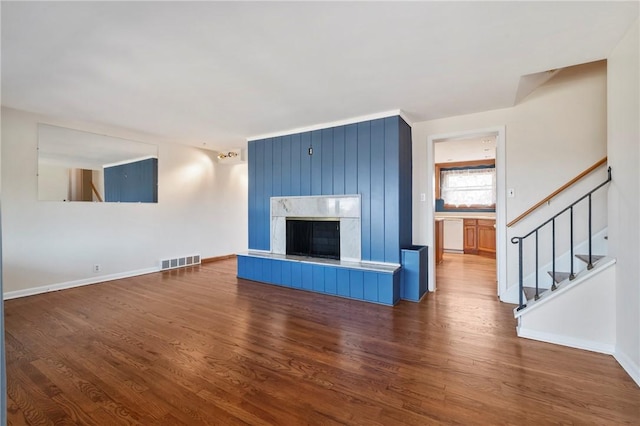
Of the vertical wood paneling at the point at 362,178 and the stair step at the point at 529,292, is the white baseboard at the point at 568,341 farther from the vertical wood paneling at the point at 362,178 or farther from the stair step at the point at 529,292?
the vertical wood paneling at the point at 362,178

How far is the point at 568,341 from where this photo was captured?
248 cm

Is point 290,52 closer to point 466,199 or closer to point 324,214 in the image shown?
point 324,214

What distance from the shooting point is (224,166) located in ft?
22.0

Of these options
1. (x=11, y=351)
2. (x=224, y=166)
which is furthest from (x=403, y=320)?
(x=224, y=166)

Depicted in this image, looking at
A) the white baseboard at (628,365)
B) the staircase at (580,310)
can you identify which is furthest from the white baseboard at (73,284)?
the white baseboard at (628,365)

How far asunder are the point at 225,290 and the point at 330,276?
1541 mm

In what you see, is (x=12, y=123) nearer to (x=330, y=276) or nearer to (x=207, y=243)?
(x=207, y=243)

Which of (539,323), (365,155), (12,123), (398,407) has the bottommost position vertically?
(398,407)

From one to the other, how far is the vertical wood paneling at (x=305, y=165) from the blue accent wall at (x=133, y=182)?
114 inches

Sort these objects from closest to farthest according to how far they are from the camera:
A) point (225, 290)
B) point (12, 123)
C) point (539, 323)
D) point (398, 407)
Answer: point (398, 407) → point (539, 323) → point (12, 123) → point (225, 290)

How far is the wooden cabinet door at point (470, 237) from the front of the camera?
720 centimetres

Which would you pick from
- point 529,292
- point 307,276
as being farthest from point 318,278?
point 529,292

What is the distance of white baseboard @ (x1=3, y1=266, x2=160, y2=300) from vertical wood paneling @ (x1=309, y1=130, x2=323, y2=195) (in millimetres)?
3440

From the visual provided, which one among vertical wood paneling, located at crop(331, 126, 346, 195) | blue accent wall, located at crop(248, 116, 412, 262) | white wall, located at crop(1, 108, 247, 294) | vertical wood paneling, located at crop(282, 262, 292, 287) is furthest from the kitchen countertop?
white wall, located at crop(1, 108, 247, 294)
